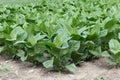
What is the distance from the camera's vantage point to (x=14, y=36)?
14.4 feet

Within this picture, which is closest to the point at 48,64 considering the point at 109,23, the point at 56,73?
the point at 56,73

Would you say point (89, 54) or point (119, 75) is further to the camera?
point (89, 54)

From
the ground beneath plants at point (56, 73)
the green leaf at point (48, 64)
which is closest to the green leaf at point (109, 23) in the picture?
the ground beneath plants at point (56, 73)

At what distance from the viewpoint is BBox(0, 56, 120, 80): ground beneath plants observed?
153 inches

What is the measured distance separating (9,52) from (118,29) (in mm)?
1553

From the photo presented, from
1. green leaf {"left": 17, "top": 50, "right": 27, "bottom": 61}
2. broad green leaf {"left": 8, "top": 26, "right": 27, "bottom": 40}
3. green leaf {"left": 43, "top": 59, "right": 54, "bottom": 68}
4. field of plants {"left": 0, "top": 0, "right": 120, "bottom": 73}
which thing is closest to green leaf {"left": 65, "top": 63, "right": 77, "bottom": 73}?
field of plants {"left": 0, "top": 0, "right": 120, "bottom": 73}

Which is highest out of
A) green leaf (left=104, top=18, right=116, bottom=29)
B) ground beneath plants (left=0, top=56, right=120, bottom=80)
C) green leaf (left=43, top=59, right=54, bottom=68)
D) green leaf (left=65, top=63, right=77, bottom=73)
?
green leaf (left=104, top=18, right=116, bottom=29)

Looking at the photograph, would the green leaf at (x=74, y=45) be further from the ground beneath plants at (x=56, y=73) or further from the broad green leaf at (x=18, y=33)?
the broad green leaf at (x=18, y=33)

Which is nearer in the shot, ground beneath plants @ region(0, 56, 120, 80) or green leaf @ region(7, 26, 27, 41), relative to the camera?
ground beneath plants @ region(0, 56, 120, 80)

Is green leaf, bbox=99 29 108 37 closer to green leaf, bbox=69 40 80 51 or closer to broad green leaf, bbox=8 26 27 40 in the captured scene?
green leaf, bbox=69 40 80 51

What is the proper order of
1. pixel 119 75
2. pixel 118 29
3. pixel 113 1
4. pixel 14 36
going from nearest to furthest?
pixel 119 75 → pixel 14 36 → pixel 118 29 → pixel 113 1

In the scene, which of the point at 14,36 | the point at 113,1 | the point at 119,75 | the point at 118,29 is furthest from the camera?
the point at 113,1

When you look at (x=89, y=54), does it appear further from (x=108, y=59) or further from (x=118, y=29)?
Answer: (x=118, y=29)

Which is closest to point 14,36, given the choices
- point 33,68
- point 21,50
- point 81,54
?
point 21,50
